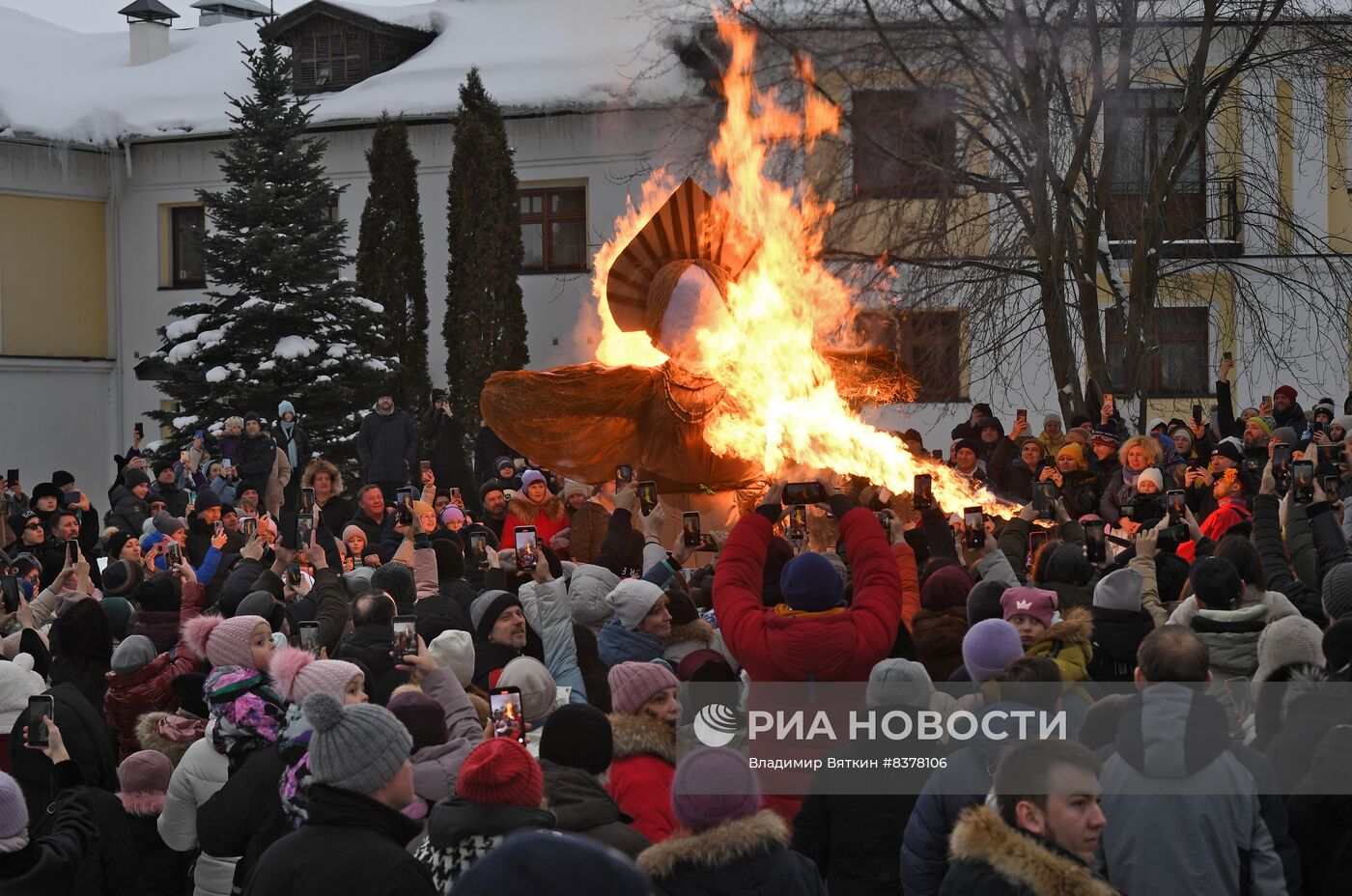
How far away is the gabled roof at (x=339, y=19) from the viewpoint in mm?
30698

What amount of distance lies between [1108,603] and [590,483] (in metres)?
6.67

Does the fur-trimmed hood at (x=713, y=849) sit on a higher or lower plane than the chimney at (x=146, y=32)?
lower

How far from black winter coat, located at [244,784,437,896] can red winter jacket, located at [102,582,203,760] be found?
292cm

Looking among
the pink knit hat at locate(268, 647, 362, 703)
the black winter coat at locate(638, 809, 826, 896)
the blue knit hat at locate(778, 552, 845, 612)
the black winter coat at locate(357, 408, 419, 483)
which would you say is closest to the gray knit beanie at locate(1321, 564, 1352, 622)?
the blue knit hat at locate(778, 552, 845, 612)

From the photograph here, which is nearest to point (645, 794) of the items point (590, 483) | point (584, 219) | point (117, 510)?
point (590, 483)

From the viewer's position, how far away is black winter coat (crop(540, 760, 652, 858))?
16.8 feet

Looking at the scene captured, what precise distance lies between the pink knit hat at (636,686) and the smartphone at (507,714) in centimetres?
36

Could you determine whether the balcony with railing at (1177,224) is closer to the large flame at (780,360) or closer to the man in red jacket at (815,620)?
the large flame at (780,360)

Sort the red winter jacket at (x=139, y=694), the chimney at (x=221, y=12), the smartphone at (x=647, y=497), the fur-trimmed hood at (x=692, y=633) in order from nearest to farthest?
the red winter jacket at (x=139, y=694), the fur-trimmed hood at (x=692, y=633), the smartphone at (x=647, y=497), the chimney at (x=221, y=12)

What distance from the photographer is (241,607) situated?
8102 millimetres

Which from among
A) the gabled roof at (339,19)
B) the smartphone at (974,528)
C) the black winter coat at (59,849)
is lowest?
the black winter coat at (59,849)

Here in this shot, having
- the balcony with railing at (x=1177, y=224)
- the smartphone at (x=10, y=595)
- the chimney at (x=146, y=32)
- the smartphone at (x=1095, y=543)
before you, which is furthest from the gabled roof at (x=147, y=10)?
the smartphone at (x=1095, y=543)

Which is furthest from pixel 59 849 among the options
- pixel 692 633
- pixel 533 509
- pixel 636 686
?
pixel 533 509

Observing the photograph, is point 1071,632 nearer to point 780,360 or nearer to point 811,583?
point 811,583
